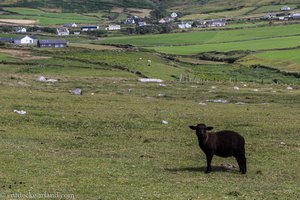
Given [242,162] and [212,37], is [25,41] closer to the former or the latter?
[212,37]

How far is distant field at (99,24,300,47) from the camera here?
170163mm

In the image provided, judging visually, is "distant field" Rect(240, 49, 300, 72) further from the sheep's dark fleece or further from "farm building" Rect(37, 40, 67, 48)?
the sheep's dark fleece

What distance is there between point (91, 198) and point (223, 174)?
7.27m

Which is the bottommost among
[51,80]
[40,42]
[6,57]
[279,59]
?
[51,80]

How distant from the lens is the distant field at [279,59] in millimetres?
108875

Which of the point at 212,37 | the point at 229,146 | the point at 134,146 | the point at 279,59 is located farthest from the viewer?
the point at 212,37

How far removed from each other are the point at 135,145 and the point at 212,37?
6030 inches

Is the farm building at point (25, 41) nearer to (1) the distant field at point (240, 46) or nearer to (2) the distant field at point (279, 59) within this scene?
(1) the distant field at point (240, 46)

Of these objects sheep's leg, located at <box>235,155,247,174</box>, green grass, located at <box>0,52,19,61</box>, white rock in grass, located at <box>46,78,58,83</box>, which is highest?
sheep's leg, located at <box>235,155,247,174</box>

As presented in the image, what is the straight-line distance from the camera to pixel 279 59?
119 meters

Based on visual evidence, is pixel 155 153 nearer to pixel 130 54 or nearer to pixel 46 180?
pixel 46 180

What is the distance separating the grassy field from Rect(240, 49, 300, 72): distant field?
51.9 m

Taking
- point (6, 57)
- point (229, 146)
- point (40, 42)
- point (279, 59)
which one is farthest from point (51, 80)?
point (40, 42)

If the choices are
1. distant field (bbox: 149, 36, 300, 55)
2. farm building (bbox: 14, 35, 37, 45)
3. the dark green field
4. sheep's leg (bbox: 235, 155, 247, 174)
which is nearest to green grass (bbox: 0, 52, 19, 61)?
the dark green field
